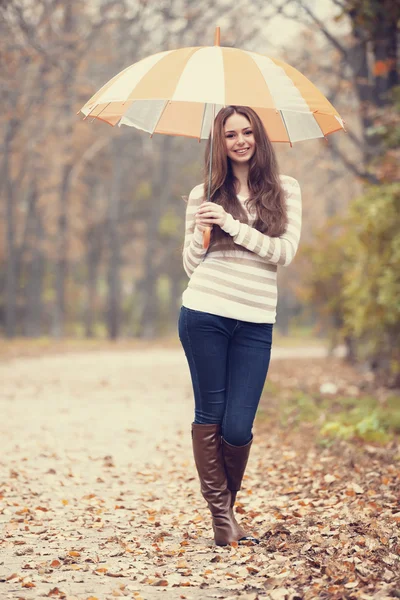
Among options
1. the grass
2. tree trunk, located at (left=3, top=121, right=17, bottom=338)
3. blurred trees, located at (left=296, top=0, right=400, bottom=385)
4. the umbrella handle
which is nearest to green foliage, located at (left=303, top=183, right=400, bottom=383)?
blurred trees, located at (left=296, top=0, right=400, bottom=385)

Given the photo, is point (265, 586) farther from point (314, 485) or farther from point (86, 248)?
point (86, 248)

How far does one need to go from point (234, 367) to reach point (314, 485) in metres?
1.82

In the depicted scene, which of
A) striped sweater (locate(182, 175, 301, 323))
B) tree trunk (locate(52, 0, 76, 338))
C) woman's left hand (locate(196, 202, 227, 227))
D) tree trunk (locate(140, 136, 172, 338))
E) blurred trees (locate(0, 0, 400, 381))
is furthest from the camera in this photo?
tree trunk (locate(140, 136, 172, 338))

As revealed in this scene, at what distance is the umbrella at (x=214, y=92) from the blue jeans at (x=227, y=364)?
0.48m

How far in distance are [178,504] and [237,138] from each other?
2.56 metres

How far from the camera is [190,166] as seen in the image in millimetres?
32219

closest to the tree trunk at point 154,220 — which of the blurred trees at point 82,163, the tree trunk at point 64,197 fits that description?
the blurred trees at point 82,163

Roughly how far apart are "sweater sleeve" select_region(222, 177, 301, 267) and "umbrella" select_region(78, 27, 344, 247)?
0.15m

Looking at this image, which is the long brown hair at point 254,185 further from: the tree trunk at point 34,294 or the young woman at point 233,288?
the tree trunk at point 34,294

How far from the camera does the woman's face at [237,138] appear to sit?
4.20 meters

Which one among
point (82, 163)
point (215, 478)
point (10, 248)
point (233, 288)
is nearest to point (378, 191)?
point (233, 288)

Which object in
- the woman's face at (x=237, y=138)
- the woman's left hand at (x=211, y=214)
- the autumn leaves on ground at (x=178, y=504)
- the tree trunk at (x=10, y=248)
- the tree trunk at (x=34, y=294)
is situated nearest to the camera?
the autumn leaves on ground at (x=178, y=504)

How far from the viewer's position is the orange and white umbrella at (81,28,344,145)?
4.24 meters

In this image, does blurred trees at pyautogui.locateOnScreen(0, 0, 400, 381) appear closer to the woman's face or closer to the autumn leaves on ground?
the autumn leaves on ground
